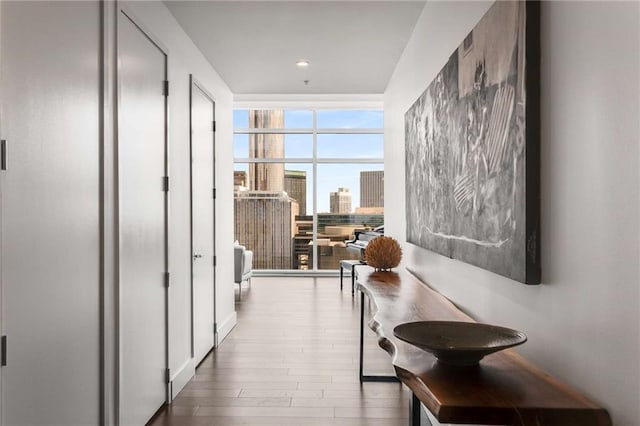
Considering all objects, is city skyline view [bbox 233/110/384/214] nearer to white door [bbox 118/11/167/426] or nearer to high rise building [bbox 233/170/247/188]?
high rise building [bbox 233/170/247/188]

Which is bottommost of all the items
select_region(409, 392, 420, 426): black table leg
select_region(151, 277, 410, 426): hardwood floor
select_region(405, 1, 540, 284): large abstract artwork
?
select_region(151, 277, 410, 426): hardwood floor

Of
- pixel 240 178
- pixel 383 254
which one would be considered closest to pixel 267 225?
pixel 240 178

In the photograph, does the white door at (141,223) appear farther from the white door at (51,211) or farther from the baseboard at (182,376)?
the white door at (51,211)

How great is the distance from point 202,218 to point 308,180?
501cm

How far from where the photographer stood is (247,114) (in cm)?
897

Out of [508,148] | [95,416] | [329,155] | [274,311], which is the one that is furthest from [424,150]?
[329,155]

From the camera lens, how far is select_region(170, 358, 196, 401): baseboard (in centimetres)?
320

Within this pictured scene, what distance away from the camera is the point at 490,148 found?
188cm

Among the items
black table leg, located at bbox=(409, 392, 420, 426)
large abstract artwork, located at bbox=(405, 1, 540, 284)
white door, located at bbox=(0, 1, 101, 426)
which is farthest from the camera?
black table leg, located at bbox=(409, 392, 420, 426)

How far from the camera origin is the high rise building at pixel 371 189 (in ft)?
29.7

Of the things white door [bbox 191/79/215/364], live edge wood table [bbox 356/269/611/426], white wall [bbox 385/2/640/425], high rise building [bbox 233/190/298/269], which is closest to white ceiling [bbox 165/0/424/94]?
white door [bbox 191/79/215/364]

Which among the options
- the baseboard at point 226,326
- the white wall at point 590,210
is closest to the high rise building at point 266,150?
the baseboard at point 226,326

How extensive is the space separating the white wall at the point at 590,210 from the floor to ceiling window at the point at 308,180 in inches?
286

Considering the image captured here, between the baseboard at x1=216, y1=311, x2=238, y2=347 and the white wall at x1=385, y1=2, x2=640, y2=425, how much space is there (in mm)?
3351
